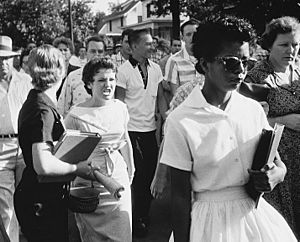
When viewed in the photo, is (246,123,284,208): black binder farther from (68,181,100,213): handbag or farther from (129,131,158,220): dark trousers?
(129,131,158,220): dark trousers

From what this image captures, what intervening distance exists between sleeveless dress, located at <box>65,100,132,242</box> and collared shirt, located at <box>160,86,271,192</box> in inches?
69.4

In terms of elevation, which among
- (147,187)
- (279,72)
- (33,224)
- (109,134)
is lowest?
(147,187)

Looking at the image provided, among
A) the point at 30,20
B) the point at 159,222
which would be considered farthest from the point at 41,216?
the point at 30,20

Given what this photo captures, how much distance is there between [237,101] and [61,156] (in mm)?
1244

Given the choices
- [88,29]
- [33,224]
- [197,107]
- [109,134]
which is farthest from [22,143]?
[88,29]

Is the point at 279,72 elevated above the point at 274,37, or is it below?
below

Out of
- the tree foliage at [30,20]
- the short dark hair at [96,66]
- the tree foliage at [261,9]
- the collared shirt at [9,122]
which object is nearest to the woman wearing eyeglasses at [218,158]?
the short dark hair at [96,66]

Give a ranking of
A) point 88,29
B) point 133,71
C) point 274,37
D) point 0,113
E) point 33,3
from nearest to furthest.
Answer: point 274,37 < point 0,113 < point 133,71 < point 33,3 < point 88,29

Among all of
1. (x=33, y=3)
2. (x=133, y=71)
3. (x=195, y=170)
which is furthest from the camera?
(x=33, y=3)

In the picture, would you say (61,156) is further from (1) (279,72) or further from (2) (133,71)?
(2) (133,71)

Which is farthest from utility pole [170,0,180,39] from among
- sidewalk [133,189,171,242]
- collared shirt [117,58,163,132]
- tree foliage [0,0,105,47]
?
collared shirt [117,58,163,132]

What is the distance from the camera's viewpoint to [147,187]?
605 centimetres

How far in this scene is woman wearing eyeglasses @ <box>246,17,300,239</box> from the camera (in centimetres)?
393

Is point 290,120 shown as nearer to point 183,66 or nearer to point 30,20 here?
point 183,66
